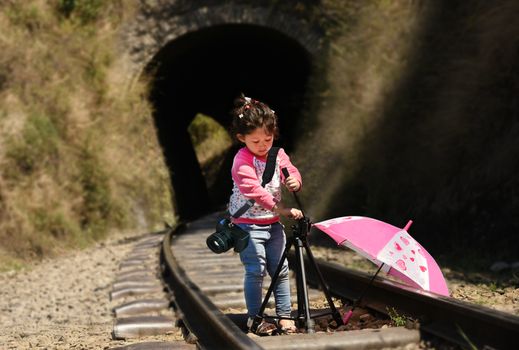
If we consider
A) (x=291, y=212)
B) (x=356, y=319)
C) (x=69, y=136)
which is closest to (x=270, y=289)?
(x=291, y=212)

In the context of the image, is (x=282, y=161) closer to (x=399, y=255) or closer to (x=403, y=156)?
(x=399, y=255)

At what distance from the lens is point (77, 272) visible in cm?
723

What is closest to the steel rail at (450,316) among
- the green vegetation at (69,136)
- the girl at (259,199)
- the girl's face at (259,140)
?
the girl at (259,199)

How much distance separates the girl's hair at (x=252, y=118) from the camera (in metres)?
3.13

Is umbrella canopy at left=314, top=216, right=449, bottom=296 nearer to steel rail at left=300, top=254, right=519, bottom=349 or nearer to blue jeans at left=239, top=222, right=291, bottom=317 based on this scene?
steel rail at left=300, top=254, right=519, bottom=349

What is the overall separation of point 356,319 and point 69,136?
8.92m

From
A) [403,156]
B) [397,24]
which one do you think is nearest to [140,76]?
[397,24]

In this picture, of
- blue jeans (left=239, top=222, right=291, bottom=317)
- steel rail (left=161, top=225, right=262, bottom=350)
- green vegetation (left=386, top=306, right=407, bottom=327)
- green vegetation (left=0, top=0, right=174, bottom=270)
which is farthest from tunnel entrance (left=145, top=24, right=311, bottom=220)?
blue jeans (left=239, top=222, right=291, bottom=317)

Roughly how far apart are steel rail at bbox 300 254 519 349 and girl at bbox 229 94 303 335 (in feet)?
2.08

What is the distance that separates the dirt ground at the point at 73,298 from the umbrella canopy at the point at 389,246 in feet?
3.13

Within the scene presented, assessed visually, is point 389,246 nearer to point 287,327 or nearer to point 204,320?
point 287,327

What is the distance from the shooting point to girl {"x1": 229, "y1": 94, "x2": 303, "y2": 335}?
10.2 ft

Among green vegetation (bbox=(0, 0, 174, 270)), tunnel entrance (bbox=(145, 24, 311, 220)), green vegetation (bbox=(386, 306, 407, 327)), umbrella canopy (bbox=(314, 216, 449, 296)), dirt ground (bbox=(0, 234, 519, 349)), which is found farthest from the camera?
tunnel entrance (bbox=(145, 24, 311, 220))

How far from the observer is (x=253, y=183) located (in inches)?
122
